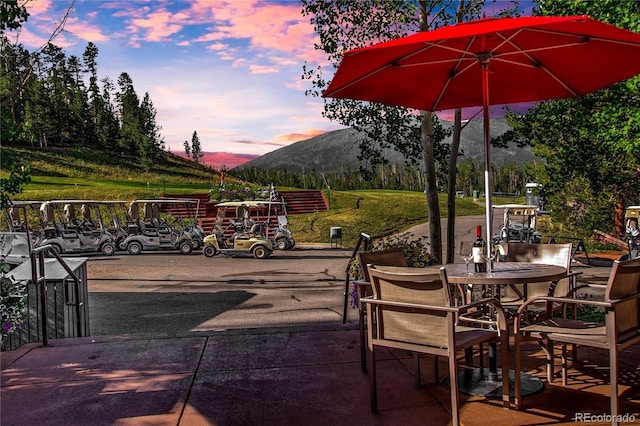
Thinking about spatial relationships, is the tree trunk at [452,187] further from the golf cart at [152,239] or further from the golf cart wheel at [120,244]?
the golf cart wheel at [120,244]

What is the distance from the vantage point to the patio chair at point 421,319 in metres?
2.71

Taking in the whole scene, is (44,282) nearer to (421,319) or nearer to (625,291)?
(421,319)

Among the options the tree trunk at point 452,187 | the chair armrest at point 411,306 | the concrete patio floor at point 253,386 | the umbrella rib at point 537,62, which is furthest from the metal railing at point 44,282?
the tree trunk at point 452,187

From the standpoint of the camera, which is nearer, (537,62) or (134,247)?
(537,62)

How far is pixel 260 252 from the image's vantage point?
51.5ft

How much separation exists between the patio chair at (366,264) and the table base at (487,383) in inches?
26.8

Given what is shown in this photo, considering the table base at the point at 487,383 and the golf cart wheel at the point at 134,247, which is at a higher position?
the table base at the point at 487,383

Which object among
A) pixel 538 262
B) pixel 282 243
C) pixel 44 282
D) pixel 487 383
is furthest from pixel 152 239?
pixel 487 383

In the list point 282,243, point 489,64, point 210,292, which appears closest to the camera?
point 489,64

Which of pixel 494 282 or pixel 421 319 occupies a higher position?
pixel 494 282

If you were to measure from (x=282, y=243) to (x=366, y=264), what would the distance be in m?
14.4

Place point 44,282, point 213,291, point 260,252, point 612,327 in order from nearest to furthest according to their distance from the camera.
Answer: point 612,327
point 44,282
point 213,291
point 260,252

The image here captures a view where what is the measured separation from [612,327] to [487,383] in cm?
103

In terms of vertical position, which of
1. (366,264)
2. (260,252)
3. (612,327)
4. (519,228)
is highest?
(366,264)
